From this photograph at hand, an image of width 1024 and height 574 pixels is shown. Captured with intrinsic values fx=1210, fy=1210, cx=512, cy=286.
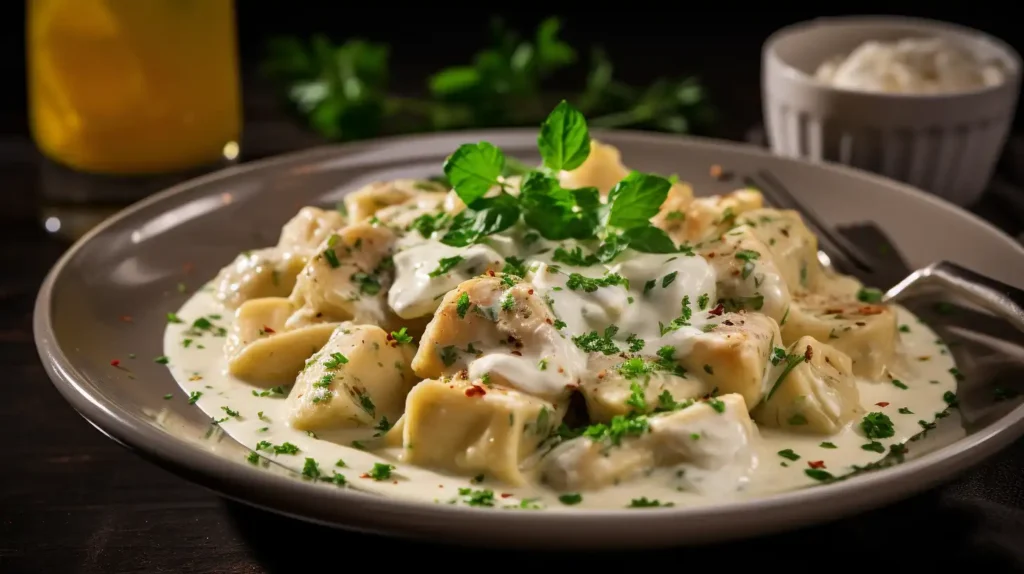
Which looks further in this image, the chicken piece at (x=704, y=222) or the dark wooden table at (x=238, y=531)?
the chicken piece at (x=704, y=222)

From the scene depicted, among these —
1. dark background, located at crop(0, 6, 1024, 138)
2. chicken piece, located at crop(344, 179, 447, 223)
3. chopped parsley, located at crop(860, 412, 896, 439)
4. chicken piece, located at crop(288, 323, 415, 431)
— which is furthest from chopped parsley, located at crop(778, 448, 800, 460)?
dark background, located at crop(0, 6, 1024, 138)

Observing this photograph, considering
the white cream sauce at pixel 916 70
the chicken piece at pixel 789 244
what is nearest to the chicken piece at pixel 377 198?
the chicken piece at pixel 789 244

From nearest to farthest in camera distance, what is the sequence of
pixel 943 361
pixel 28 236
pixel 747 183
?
1. pixel 943 361
2. pixel 747 183
3. pixel 28 236

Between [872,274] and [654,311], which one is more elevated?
[654,311]

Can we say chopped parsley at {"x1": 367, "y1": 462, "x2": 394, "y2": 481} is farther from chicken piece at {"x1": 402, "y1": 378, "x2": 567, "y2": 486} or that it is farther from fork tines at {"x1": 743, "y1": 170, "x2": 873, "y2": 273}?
fork tines at {"x1": 743, "y1": 170, "x2": 873, "y2": 273}

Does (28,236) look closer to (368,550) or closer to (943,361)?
(368,550)

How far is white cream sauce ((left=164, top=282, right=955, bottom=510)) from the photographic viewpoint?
2.47 meters

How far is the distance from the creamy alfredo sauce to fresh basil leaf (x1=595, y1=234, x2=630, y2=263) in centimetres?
3

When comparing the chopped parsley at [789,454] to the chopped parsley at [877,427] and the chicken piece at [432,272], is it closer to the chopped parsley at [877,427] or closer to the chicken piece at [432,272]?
the chopped parsley at [877,427]

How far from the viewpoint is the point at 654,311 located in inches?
115

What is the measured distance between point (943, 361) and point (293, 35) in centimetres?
498

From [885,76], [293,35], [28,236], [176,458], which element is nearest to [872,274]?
[885,76]

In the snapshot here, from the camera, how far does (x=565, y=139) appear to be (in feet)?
10.8

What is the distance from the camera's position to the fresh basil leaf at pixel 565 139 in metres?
3.26
